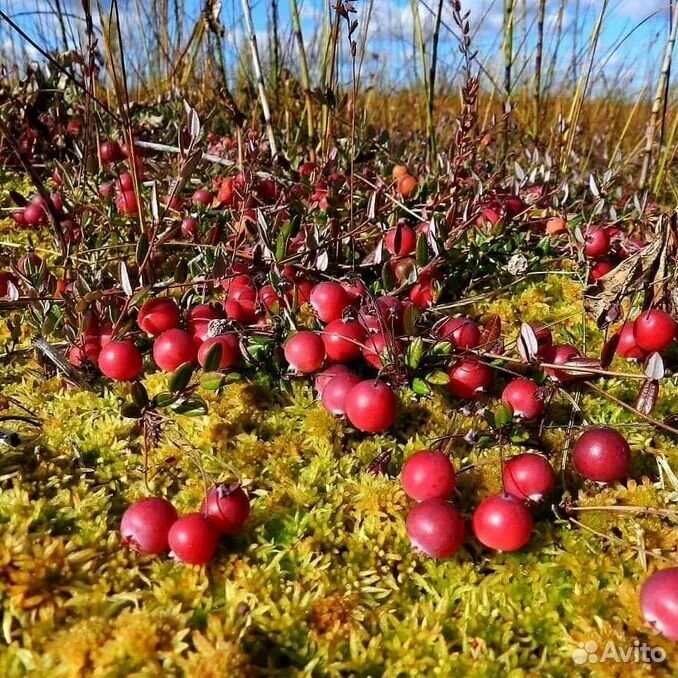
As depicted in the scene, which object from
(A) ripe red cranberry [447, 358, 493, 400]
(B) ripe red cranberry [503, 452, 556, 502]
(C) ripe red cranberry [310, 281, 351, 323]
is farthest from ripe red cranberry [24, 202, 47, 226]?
(B) ripe red cranberry [503, 452, 556, 502]

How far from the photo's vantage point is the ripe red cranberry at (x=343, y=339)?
5.57 ft

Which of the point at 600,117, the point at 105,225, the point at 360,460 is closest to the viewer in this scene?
the point at 360,460

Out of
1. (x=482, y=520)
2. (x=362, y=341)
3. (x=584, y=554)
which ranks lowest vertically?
(x=584, y=554)

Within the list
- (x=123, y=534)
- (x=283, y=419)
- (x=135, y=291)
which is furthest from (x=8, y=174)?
(x=123, y=534)

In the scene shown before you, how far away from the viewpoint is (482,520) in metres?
1.29

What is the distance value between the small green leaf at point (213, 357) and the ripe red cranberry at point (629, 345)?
113 cm

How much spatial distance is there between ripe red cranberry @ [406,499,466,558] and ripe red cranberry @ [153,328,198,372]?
761 mm

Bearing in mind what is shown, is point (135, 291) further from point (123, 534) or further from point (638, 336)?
point (638, 336)

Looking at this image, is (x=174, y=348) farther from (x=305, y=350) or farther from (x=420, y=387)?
(x=420, y=387)

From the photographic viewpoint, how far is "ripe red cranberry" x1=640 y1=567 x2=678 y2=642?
1.09 meters

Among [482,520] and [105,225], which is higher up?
[105,225]

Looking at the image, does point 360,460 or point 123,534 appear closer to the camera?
point 123,534

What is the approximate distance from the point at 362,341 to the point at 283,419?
0.31 m

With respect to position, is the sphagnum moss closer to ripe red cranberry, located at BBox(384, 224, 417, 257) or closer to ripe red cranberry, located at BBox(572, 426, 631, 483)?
ripe red cranberry, located at BBox(572, 426, 631, 483)
